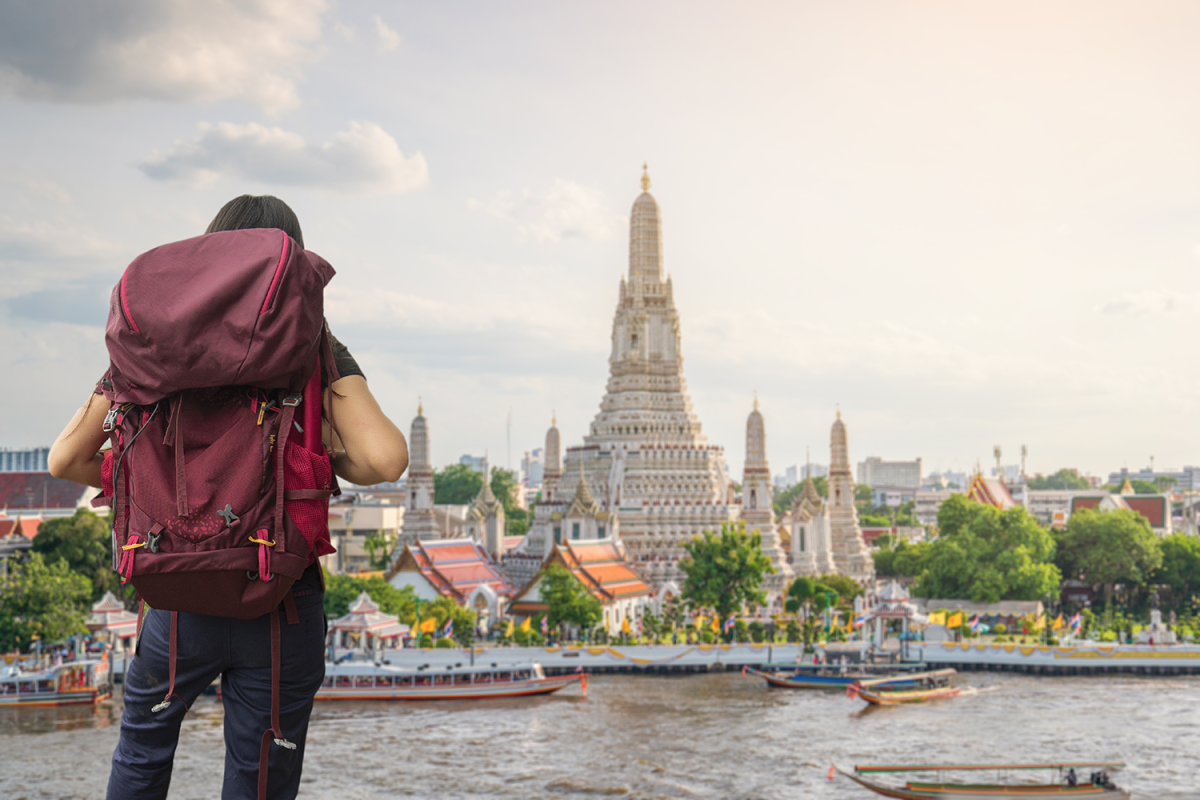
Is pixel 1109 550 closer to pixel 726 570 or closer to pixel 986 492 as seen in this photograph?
pixel 986 492

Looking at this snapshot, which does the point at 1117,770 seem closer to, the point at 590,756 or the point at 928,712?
the point at 928,712

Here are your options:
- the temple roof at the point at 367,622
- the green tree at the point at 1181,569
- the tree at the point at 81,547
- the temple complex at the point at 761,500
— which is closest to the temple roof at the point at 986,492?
the green tree at the point at 1181,569

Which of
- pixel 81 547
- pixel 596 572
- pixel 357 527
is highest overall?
pixel 357 527

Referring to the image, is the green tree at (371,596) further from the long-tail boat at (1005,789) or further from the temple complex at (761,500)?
the long-tail boat at (1005,789)

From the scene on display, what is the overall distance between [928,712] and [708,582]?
15363 mm

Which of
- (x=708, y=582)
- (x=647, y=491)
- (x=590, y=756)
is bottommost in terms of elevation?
(x=590, y=756)

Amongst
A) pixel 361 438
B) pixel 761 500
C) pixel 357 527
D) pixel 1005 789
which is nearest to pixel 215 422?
pixel 361 438

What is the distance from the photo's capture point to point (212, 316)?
3.92m

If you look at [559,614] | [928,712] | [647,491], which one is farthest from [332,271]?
[647,491]

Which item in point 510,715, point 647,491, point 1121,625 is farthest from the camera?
point 647,491

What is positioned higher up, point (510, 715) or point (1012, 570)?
point (1012, 570)

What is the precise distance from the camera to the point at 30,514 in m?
65.0

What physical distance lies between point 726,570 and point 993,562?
1410cm

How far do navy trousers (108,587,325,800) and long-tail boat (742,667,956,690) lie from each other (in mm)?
40362
